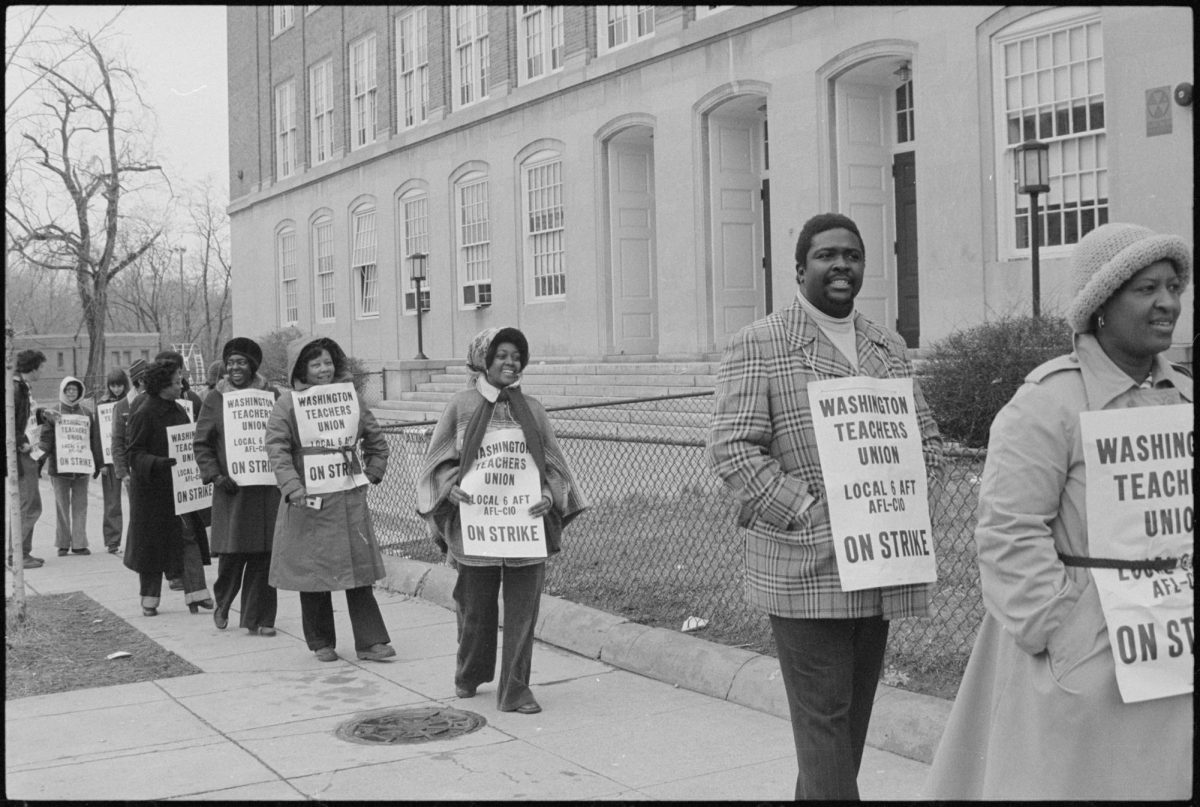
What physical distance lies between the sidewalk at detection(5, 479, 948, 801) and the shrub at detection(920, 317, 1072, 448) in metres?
5.20

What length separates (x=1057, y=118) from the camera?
51.7 feet

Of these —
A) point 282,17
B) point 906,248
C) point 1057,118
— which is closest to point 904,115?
point 906,248

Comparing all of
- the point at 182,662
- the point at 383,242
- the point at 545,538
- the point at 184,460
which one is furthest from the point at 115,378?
the point at 383,242

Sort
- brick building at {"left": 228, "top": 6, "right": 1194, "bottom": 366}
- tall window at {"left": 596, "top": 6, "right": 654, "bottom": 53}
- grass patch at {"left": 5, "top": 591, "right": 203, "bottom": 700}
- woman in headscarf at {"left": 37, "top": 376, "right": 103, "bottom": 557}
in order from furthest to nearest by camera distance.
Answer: tall window at {"left": 596, "top": 6, "right": 654, "bottom": 53}, brick building at {"left": 228, "top": 6, "right": 1194, "bottom": 366}, woman in headscarf at {"left": 37, "top": 376, "right": 103, "bottom": 557}, grass patch at {"left": 5, "top": 591, "right": 203, "bottom": 700}

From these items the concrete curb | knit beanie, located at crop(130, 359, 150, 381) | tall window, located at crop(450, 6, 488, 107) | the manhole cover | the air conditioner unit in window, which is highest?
tall window, located at crop(450, 6, 488, 107)

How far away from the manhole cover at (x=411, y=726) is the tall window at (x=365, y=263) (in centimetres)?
2653

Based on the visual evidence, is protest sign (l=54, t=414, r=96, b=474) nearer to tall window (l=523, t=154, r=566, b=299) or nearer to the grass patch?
the grass patch

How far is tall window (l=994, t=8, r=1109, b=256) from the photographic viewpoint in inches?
604

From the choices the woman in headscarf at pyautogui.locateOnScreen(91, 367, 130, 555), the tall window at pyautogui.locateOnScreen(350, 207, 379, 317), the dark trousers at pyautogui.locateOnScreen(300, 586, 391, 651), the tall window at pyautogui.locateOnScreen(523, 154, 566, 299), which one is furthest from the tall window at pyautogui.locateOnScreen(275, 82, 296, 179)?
the dark trousers at pyautogui.locateOnScreen(300, 586, 391, 651)

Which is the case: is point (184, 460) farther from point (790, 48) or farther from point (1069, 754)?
point (790, 48)

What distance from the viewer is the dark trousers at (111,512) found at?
1382 cm

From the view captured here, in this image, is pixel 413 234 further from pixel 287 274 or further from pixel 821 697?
pixel 821 697

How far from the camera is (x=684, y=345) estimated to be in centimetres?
2180

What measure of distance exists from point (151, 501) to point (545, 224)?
1628 cm
